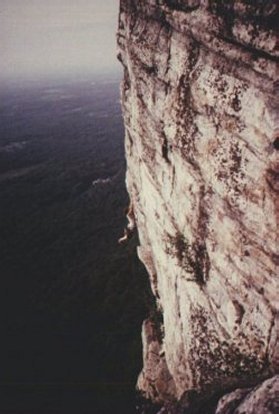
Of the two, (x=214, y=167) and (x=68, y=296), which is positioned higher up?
(x=214, y=167)

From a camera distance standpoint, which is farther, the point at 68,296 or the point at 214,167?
the point at 68,296

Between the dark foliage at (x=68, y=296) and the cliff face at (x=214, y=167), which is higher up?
the cliff face at (x=214, y=167)

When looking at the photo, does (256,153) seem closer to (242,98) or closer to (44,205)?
(242,98)

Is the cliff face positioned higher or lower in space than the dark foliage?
higher

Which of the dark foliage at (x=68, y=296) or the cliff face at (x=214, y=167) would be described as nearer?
the cliff face at (x=214, y=167)

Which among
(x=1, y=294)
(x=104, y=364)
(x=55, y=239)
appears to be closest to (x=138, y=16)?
(x=104, y=364)

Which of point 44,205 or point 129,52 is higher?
point 129,52

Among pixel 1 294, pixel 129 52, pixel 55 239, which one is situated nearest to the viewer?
pixel 129 52

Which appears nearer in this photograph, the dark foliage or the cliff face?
the cliff face
